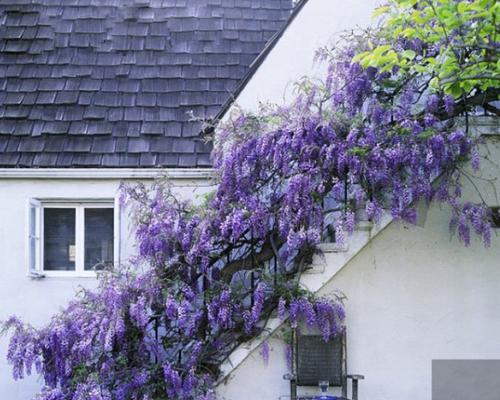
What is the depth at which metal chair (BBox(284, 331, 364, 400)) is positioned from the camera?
7465 millimetres

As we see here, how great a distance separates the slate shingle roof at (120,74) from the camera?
8492 mm

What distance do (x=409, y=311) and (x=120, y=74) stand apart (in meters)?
4.66

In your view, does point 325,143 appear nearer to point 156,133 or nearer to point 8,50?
point 156,133

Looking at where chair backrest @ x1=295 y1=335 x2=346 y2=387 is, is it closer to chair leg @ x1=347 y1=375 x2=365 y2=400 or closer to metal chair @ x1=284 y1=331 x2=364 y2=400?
metal chair @ x1=284 y1=331 x2=364 y2=400

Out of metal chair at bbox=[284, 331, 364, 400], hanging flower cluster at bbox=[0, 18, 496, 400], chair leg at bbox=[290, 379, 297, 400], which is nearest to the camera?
hanging flower cluster at bbox=[0, 18, 496, 400]

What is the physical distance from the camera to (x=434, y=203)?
7.74m

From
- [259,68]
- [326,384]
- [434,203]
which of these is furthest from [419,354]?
[259,68]

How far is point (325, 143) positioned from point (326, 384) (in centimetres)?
249

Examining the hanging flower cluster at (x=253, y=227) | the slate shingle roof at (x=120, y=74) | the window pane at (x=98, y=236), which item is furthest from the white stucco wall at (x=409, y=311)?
the slate shingle roof at (x=120, y=74)

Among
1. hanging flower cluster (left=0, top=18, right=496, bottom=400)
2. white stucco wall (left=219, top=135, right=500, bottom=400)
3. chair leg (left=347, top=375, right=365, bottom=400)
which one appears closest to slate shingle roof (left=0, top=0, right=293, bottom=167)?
hanging flower cluster (left=0, top=18, right=496, bottom=400)

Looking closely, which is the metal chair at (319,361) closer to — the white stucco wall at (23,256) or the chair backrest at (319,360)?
the chair backrest at (319,360)

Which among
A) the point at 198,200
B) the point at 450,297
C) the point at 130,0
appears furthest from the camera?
the point at 130,0

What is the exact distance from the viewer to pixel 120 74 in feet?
29.8

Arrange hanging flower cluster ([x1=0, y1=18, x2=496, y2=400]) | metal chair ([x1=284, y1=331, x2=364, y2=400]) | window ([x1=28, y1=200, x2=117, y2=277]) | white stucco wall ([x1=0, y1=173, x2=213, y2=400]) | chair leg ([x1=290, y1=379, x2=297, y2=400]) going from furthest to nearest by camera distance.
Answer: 1. window ([x1=28, y1=200, x2=117, y2=277])
2. white stucco wall ([x1=0, y1=173, x2=213, y2=400])
3. metal chair ([x1=284, y1=331, x2=364, y2=400])
4. chair leg ([x1=290, y1=379, x2=297, y2=400])
5. hanging flower cluster ([x1=0, y1=18, x2=496, y2=400])
